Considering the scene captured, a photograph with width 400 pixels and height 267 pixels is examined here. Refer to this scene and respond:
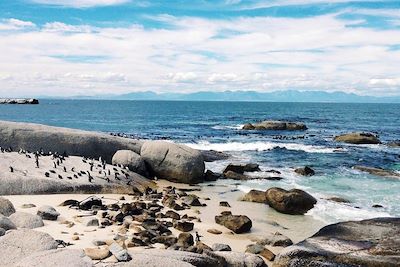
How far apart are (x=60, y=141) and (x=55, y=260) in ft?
69.2

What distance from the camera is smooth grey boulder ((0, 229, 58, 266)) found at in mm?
9750

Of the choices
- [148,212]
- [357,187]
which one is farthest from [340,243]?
[357,187]

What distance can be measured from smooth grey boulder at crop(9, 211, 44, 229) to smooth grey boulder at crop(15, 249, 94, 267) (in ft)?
15.1

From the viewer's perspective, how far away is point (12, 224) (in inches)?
499

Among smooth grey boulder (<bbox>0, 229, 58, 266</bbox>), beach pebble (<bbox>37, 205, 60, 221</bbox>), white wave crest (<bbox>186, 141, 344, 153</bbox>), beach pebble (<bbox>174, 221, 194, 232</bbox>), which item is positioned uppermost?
smooth grey boulder (<bbox>0, 229, 58, 266</bbox>)

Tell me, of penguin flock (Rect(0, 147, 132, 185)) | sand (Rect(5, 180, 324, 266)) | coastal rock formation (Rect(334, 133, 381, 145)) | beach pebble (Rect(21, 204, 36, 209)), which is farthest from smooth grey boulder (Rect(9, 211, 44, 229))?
coastal rock formation (Rect(334, 133, 381, 145))

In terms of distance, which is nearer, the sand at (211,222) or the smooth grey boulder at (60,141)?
the sand at (211,222)


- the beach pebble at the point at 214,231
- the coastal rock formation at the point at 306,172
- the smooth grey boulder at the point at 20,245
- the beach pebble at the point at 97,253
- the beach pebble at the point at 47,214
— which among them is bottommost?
the coastal rock formation at the point at 306,172

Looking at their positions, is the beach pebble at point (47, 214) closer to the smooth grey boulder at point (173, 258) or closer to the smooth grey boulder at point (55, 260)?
the smooth grey boulder at point (55, 260)

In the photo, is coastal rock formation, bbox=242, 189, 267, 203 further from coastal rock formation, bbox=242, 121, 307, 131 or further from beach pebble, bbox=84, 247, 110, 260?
coastal rock formation, bbox=242, 121, 307, 131

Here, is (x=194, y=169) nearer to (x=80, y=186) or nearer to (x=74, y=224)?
(x=80, y=186)

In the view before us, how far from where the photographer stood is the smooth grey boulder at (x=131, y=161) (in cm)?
2703

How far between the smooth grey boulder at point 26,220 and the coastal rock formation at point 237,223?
7.03 meters

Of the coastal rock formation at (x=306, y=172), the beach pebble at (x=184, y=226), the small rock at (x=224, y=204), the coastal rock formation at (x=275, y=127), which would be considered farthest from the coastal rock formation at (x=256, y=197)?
the coastal rock formation at (x=275, y=127)
